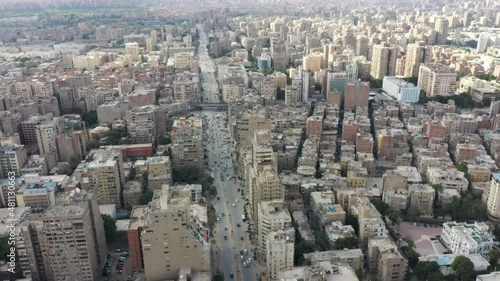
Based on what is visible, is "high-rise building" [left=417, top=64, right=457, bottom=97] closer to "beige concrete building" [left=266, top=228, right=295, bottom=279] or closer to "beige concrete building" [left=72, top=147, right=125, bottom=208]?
"beige concrete building" [left=266, top=228, right=295, bottom=279]

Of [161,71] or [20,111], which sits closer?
[20,111]

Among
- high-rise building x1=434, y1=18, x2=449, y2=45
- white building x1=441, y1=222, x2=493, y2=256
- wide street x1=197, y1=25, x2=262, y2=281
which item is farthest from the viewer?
high-rise building x1=434, y1=18, x2=449, y2=45

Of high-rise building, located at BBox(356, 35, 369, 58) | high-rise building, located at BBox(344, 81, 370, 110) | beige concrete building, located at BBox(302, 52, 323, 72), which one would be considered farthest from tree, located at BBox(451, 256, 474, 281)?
high-rise building, located at BBox(356, 35, 369, 58)

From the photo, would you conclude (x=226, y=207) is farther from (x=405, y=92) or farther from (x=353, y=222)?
(x=405, y=92)

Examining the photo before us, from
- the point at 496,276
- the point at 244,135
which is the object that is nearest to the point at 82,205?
the point at 244,135

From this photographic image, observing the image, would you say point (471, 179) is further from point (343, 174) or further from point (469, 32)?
point (469, 32)

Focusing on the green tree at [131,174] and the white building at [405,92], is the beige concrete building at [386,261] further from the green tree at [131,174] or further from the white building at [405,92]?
the white building at [405,92]

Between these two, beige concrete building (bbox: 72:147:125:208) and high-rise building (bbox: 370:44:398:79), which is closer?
beige concrete building (bbox: 72:147:125:208)
